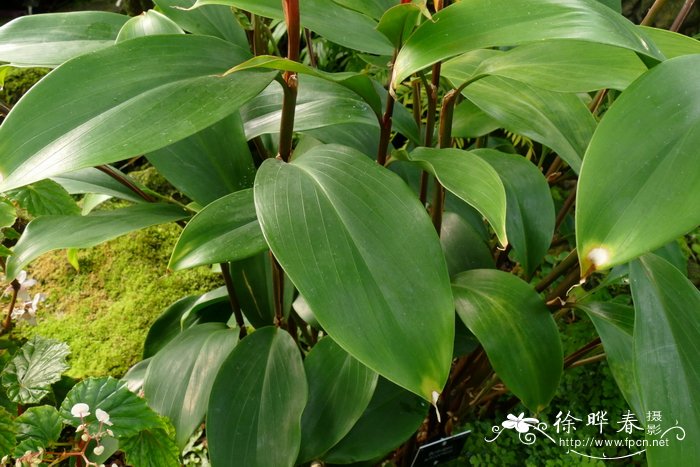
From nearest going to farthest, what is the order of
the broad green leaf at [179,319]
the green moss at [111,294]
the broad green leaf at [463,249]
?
the broad green leaf at [463,249], the broad green leaf at [179,319], the green moss at [111,294]

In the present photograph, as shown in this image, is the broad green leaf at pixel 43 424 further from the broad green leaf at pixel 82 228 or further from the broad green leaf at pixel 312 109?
the broad green leaf at pixel 312 109

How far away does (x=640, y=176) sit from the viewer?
0.40 metres

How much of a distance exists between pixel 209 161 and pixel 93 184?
0.65 feet

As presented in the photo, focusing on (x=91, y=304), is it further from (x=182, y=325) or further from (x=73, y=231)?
(x=73, y=231)

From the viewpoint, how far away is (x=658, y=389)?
1.70 ft

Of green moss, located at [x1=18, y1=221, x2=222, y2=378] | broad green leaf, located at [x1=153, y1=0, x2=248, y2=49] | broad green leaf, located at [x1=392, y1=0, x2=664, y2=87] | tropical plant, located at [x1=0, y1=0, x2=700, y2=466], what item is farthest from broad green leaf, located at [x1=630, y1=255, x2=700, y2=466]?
green moss, located at [x1=18, y1=221, x2=222, y2=378]

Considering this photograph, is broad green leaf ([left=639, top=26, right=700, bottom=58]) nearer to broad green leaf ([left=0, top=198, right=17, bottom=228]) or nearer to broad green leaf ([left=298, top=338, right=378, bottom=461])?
broad green leaf ([left=298, top=338, right=378, bottom=461])

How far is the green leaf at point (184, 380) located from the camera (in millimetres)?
759

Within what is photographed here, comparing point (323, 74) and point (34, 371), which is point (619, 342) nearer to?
point (323, 74)

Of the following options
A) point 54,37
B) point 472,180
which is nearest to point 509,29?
point 472,180

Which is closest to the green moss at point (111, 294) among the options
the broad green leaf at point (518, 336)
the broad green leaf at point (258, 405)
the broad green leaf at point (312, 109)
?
the broad green leaf at point (258, 405)

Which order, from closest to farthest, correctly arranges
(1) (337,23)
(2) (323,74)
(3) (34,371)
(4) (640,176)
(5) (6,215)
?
(4) (640,176), (2) (323,74), (1) (337,23), (5) (6,215), (3) (34,371)

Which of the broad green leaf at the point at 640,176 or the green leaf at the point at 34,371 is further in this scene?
the green leaf at the point at 34,371

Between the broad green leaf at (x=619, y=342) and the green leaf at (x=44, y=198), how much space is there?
703 millimetres
